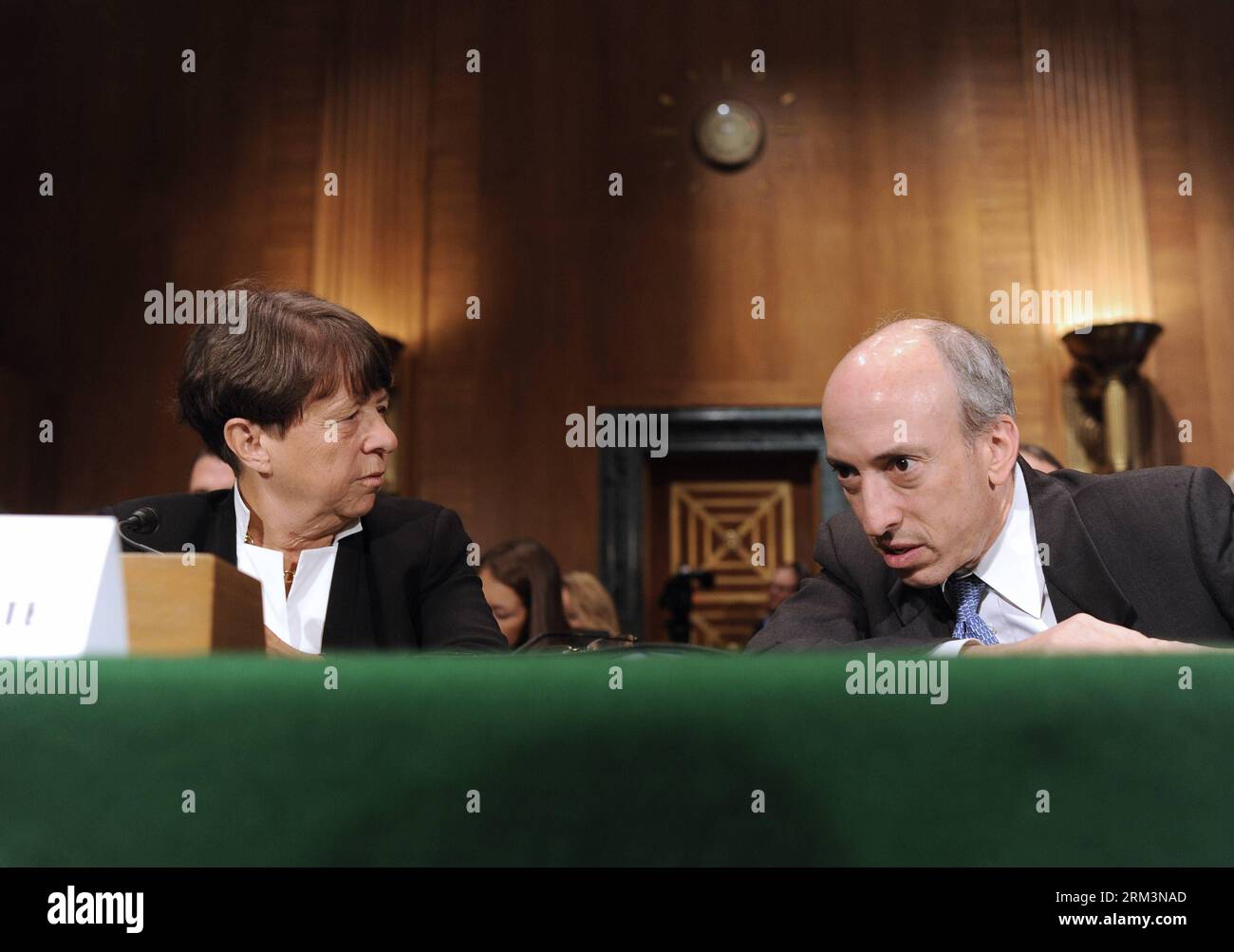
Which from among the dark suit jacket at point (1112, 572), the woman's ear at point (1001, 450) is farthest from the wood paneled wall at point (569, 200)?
the woman's ear at point (1001, 450)

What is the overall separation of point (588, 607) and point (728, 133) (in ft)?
11.1

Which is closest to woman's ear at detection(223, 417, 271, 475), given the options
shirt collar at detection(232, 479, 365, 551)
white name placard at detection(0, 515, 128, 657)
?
shirt collar at detection(232, 479, 365, 551)

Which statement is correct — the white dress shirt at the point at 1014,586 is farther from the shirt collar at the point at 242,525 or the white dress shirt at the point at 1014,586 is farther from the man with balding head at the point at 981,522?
the shirt collar at the point at 242,525

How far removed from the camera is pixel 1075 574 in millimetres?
1651

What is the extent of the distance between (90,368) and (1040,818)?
21.8 feet

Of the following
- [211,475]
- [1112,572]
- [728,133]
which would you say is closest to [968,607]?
[1112,572]

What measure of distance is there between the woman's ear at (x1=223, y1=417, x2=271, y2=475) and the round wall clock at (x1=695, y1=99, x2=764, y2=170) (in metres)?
5.23

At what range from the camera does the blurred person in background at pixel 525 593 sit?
144 inches

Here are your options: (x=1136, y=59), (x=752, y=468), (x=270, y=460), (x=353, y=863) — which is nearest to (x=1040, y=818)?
(x=353, y=863)

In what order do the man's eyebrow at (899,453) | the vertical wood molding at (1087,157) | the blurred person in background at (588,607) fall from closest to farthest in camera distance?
the man's eyebrow at (899,453)
the blurred person in background at (588,607)
the vertical wood molding at (1087,157)

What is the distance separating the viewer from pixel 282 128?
6.58m

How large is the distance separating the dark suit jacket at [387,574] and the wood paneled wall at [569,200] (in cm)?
442

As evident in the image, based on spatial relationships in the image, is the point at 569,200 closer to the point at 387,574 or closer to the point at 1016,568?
the point at 387,574
